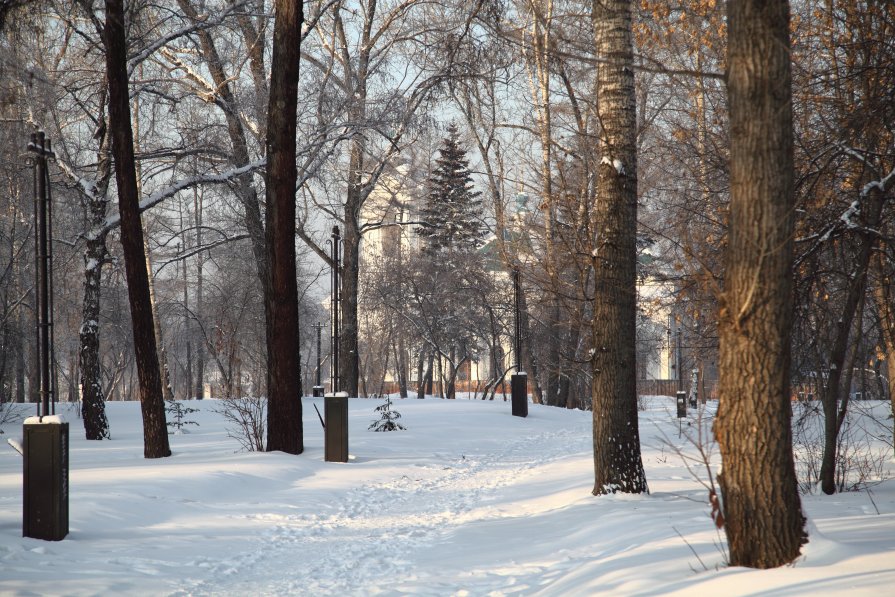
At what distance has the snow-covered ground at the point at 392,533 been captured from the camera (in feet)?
17.1

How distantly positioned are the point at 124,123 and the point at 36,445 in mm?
5950

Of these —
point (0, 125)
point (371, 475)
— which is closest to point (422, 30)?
point (0, 125)

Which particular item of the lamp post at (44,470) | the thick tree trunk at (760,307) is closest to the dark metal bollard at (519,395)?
the lamp post at (44,470)

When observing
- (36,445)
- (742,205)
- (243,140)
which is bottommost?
(36,445)

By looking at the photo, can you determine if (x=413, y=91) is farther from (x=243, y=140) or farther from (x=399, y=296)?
(x=399, y=296)

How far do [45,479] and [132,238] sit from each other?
18.1ft

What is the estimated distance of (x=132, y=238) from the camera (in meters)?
11.6

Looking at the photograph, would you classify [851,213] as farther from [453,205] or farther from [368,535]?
[453,205]

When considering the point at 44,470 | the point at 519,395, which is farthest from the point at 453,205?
the point at 44,470

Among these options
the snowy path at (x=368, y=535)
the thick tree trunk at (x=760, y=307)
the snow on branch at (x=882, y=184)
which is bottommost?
the snowy path at (x=368, y=535)

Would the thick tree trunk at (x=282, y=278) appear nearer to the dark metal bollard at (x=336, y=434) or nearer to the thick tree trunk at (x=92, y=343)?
the dark metal bollard at (x=336, y=434)

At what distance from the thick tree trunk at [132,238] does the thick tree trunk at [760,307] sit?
8500 mm

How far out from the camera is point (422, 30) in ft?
79.9

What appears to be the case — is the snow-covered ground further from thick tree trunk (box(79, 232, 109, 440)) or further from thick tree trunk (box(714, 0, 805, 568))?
thick tree trunk (box(79, 232, 109, 440))
